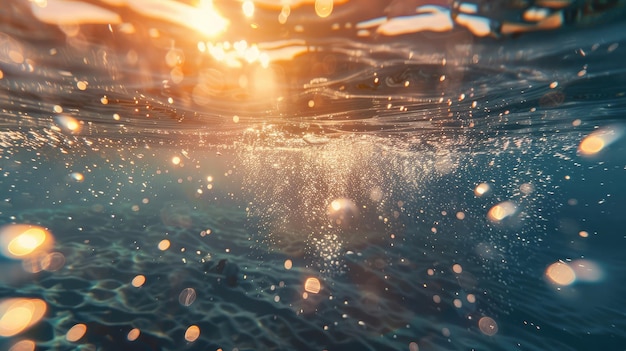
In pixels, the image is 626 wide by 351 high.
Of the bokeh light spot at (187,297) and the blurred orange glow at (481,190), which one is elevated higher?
the blurred orange glow at (481,190)

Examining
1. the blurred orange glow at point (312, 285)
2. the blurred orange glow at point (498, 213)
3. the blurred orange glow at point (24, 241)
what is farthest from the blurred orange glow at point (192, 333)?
the blurred orange glow at point (498, 213)

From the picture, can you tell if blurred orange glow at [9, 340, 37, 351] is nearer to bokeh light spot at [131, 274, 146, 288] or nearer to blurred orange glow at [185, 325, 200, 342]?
bokeh light spot at [131, 274, 146, 288]

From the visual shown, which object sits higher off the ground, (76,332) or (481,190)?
(481,190)

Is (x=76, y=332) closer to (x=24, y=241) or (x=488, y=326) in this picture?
(x=24, y=241)

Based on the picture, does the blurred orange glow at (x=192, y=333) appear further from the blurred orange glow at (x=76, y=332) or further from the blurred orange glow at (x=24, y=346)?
the blurred orange glow at (x=24, y=346)

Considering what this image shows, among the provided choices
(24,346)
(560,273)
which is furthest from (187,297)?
(560,273)

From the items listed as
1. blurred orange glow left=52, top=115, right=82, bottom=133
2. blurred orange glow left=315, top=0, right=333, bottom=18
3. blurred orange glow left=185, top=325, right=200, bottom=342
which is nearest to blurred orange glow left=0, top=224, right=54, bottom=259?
blurred orange glow left=52, top=115, right=82, bottom=133

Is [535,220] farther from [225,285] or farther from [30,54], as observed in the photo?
[30,54]

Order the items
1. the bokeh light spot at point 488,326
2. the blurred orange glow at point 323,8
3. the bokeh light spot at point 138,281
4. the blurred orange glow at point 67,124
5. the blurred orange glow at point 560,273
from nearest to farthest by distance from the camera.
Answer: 1. the blurred orange glow at point 323,8
2. the bokeh light spot at point 488,326
3. the bokeh light spot at point 138,281
4. the blurred orange glow at point 560,273
5. the blurred orange glow at point 67,124
